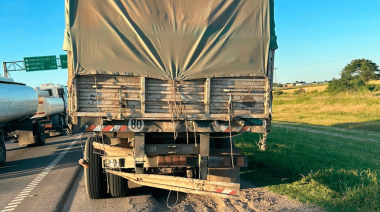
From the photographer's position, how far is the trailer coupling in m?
4.67

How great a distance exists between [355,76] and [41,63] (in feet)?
171

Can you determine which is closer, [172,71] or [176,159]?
[172,71]

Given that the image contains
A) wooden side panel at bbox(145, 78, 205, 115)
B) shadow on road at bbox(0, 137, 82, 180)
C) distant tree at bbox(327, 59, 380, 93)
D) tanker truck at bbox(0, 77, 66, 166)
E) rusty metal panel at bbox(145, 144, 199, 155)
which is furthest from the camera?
distant tree at bbox(327, 59, 380, 93)

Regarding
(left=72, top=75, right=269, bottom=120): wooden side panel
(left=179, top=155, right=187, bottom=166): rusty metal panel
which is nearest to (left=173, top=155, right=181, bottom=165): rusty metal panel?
(left=179, top=155, right=187, bottom=166): rusty metal panel

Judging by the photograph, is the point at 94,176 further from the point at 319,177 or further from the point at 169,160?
the point at 319,177

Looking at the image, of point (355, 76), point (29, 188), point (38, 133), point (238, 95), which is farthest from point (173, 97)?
point (355, 76)

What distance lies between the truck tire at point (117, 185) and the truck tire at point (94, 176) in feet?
0.68

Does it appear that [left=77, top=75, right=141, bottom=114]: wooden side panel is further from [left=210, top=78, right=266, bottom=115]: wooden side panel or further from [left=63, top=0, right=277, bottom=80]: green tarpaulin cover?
[left=210, top=78, right=266, bottom=115]: wooden side panel

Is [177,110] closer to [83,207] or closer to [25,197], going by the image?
[83,207]

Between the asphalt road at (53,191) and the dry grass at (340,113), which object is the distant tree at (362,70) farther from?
the asphalt road at (53,191)

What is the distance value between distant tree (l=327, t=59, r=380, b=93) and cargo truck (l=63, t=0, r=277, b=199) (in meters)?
48.0

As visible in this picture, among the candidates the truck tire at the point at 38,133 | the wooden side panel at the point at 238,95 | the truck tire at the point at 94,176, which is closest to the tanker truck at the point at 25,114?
the truck tire at the point at 38,133

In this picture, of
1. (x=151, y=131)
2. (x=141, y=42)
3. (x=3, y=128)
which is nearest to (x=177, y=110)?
(x=151, y=131)

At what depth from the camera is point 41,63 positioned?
30375 millimetres
